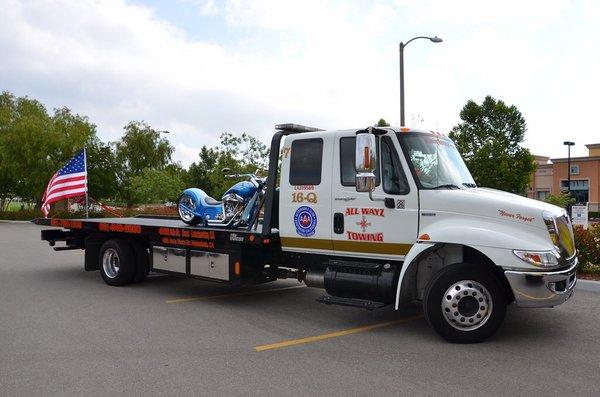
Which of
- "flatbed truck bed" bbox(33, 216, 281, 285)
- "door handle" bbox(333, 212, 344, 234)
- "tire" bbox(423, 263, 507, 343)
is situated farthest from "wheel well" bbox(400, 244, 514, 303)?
"flatbed truck bed" bbox(33, 216, 281, 285)

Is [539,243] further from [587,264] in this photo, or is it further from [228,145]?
[228,145]

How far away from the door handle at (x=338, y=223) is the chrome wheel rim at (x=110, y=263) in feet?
15.5

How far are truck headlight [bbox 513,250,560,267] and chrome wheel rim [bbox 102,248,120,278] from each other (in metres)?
7.00

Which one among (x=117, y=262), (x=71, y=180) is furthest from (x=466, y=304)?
(x=71, y=180)

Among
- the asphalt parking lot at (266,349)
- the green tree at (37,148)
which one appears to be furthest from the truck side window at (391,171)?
the green tree at (37,148)

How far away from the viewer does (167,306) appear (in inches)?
321

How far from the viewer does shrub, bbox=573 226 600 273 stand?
10320mm

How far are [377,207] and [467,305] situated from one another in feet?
5.00

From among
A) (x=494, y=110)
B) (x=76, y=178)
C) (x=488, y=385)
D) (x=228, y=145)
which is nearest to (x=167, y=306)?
(x=488, y=385)

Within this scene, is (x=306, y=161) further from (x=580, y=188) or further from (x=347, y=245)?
Result: (x=580, y=188)

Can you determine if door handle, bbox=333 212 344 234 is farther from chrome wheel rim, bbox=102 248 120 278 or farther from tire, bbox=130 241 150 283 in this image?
chrome wheel rim, bbox=102 248 120 278

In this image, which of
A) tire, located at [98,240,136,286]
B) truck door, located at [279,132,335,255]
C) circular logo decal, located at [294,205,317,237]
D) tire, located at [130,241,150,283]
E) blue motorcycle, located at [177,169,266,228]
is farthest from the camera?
tire, located at [130,241,150,283]

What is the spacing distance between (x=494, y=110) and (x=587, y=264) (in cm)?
4079

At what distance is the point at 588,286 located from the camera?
30.7 feet
